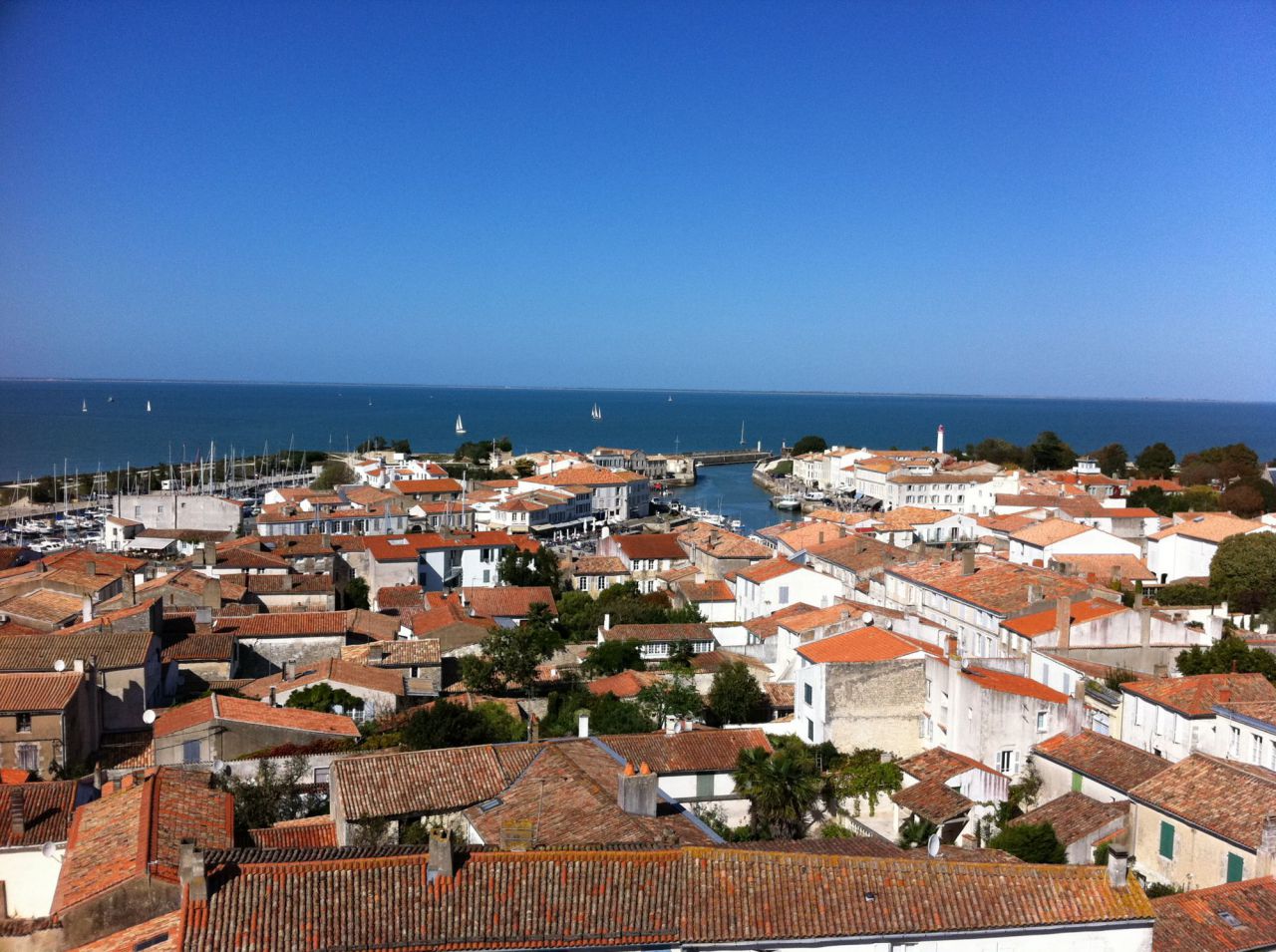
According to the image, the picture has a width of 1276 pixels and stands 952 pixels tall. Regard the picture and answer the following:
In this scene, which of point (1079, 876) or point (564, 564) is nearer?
point (1079, 876)

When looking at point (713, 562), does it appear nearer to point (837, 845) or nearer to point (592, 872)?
point (837, 845)

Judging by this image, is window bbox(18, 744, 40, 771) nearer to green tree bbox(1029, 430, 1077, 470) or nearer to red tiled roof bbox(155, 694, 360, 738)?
red tiled roof bbox(155, 694, 360, 738)

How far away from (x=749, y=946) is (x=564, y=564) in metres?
34.0

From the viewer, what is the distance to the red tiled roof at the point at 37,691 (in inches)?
659

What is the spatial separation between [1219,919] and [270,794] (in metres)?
11.5

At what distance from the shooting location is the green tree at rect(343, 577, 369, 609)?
113 ft

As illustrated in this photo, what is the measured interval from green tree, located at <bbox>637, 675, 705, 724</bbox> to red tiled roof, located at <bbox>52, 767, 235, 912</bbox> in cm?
863

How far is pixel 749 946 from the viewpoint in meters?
8.91

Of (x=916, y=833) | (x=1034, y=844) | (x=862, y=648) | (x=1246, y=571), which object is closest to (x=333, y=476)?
(x=1246, y=571)

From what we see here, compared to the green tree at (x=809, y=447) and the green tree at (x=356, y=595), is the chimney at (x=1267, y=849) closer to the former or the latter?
the green tree at (x=356, y=595)

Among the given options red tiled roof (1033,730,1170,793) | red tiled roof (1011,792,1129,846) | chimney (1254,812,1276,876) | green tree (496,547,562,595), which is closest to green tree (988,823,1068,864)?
red tiled roof (1011,792,1129,846)

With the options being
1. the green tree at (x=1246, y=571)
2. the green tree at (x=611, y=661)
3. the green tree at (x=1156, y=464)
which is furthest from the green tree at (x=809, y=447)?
the green tree at (x=611, y=661)

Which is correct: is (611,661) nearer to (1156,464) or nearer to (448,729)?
(448,729)

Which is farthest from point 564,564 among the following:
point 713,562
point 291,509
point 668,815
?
point 668,815
